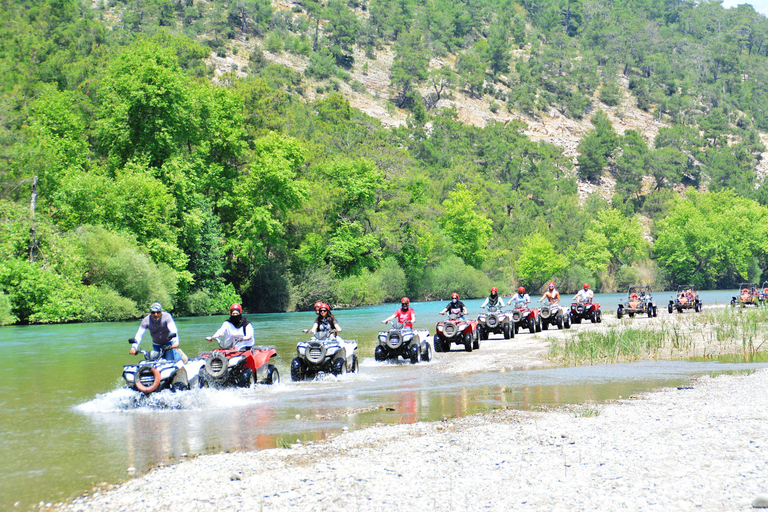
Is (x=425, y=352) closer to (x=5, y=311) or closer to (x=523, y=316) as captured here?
(x=523, y=316)

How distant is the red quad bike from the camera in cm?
2488

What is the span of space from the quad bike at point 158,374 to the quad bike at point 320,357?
347 cm

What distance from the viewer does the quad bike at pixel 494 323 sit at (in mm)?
28875

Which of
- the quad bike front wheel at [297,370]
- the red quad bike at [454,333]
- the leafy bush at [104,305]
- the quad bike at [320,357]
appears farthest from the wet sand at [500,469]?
the leafy bush at [104,305]

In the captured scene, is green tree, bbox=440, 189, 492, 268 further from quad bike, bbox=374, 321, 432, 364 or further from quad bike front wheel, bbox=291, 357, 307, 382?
quad bike front wheel, bbox=291, 357, 307, 382

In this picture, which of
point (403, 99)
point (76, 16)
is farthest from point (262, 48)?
point (76, 16)

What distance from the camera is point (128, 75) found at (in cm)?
5066

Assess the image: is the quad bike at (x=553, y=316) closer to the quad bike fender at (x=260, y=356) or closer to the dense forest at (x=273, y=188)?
the quad bike fender at (x=260, y=356)

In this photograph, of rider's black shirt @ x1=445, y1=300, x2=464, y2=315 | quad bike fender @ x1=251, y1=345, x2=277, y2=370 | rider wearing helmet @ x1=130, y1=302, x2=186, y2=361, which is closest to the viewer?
rider wearing helmet @ x1=130, y1=302, x2=186, y2=361

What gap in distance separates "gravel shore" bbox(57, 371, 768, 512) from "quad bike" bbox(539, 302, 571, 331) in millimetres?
20519

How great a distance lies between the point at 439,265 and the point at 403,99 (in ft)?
261

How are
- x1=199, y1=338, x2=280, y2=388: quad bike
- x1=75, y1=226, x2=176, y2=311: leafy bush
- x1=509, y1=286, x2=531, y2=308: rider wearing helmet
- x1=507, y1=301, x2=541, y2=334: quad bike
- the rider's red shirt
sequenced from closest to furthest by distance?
x1=199, y1=338, x2=280, y2=388: quad bike < the rider's red shirt < x1=507, y1=301, x2=541, y2=334: quad bike < x1=509, y1=286, x2=531, y2=308: rider wearing helmet < x1=75, y1=226, x2=176, y2=311: leafy bush

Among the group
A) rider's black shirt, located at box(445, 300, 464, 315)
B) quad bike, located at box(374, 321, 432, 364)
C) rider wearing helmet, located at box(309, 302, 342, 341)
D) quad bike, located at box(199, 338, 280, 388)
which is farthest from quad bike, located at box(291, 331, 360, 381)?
rider's black shirt, located at box(445, 300, 464, 315)

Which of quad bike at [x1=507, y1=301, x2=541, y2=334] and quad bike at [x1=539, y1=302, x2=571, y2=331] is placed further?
quad bike at [x1=539, y1=302, x2=571, y2=331]
